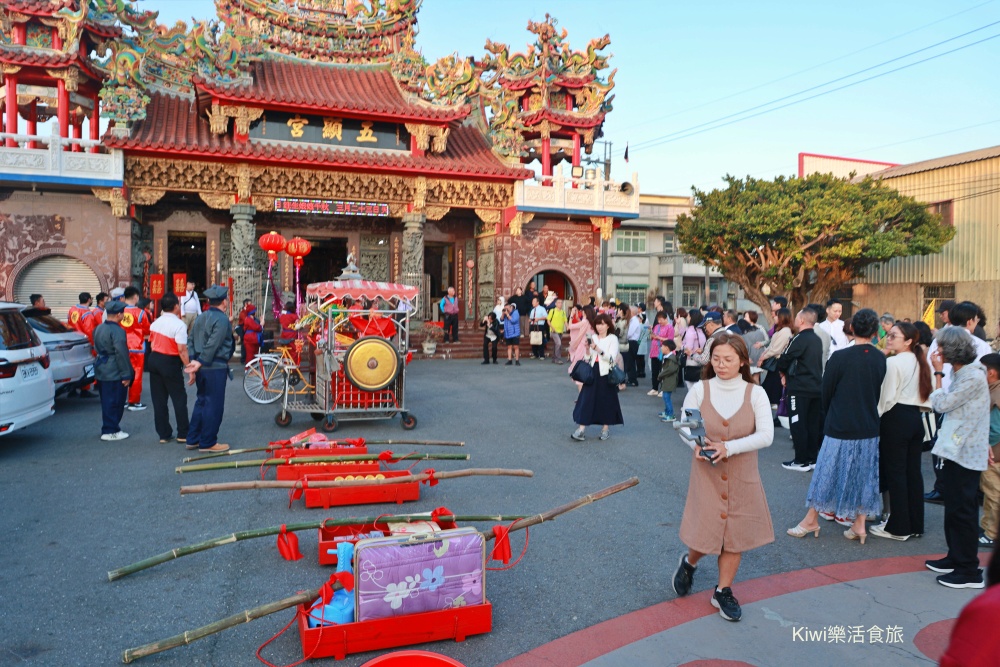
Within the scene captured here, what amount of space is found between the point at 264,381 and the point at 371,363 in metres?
3.01

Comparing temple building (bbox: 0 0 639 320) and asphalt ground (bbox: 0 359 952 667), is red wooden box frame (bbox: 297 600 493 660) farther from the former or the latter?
temple building (bbox: 0 0 639 320)

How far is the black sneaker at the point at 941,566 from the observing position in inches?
178

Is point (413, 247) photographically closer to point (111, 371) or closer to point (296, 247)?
point (296, 247)

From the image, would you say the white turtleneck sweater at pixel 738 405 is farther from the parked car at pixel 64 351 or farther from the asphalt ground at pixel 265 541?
the parked car at pixel 64 351

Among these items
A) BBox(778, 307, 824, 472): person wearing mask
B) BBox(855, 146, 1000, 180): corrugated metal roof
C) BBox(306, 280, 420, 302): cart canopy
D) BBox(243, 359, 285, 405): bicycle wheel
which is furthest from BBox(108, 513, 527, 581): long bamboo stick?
BBox(855, 146, 1000, 180): corrugated metal roof

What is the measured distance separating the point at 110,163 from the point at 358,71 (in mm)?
7829

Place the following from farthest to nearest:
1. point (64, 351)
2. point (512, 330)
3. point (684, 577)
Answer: point (512, 330)
point (64, 351)
point (684, 577)

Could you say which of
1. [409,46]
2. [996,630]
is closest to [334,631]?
[996,630]

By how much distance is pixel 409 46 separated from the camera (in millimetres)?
19781

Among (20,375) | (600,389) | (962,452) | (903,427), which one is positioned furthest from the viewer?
(600,389)

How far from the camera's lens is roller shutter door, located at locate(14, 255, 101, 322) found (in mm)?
16812

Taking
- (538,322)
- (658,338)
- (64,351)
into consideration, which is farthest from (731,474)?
(538,322)

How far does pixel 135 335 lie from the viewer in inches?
411

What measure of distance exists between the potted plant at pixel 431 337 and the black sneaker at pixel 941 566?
1481 centimetres
